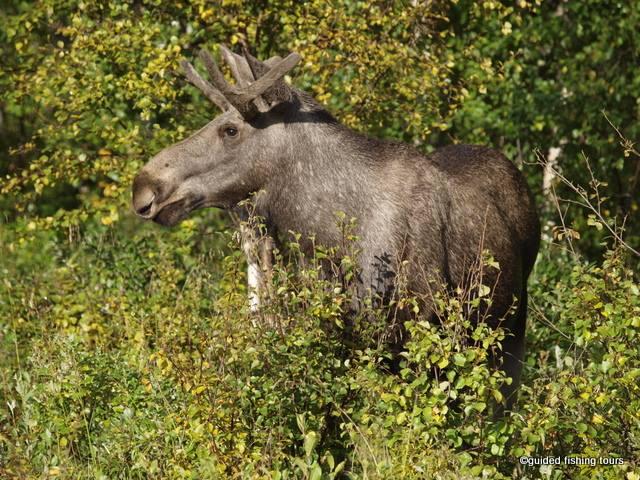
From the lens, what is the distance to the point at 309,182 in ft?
23.2

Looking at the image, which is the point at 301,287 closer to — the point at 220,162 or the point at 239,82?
the point at 220,162

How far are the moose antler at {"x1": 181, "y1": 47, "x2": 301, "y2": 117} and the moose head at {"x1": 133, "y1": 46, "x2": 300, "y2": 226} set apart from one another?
0.01m

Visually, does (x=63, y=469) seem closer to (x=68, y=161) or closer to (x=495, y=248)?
(x=495, y=248)

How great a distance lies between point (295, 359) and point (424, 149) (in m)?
5.83

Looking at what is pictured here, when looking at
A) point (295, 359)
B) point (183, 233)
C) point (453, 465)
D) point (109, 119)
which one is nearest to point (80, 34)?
point (109, 119)

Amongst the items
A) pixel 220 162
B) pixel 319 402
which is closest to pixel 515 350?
pixel 220 162

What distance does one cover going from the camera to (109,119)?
30.2 ft

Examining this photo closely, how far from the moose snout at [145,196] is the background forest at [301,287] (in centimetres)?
58

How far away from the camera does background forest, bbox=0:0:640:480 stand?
5.58m

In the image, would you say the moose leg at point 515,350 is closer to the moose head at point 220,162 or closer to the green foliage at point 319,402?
the green foliage at point 319,402

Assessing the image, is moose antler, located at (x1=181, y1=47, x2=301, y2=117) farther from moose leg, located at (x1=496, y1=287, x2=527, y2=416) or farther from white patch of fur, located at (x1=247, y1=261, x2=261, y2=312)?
moose leg, located at (x1=496, y1=287, x2=527, y2=416)

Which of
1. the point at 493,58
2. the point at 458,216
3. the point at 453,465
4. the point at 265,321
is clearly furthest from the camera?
the point at 493,58

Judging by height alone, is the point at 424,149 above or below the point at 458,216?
below

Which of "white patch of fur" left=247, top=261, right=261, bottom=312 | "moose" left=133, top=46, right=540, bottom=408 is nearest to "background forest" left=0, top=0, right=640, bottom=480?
"white patch of fur" left=247, top=261, right=261, bottom=312
